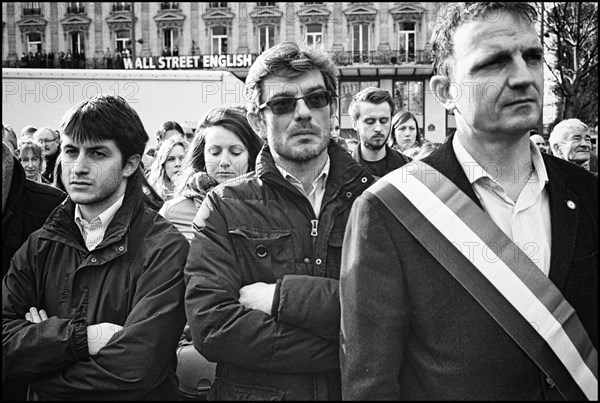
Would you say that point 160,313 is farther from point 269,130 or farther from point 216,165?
point 216,165

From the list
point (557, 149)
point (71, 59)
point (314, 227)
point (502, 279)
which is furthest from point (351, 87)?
point (502, 279)

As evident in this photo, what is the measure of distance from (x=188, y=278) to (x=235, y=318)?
0.31 m

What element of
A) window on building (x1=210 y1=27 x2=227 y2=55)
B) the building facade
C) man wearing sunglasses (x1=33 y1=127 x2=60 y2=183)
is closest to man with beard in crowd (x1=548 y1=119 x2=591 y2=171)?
man wearing sunglasses (x1=33 y1=127 x2=60 y2=183)

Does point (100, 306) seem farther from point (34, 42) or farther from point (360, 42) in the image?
point (34, 42)

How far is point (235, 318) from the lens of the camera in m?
2.16

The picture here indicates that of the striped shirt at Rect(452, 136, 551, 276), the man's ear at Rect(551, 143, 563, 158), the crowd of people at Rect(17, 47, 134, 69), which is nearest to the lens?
the striped shirt at Rect(452, 136, 551, 276)

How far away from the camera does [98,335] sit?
2354 millimetres

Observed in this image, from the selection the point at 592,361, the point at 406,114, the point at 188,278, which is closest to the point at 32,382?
the point at 188,278

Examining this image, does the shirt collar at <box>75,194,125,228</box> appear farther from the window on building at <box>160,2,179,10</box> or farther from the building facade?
the window on building at <box>160,2,179,10</box>

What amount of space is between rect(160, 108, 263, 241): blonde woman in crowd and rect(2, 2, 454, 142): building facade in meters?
32.9

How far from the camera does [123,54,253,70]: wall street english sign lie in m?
37.2

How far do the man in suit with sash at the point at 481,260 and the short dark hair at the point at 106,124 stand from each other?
1.25m

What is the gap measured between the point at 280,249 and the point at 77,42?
39.0 m

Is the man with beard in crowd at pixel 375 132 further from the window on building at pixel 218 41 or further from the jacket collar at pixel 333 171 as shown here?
the window on building at pixel 218 41
